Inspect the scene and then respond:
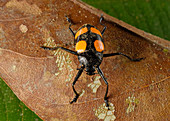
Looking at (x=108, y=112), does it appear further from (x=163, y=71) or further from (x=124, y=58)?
(x=163, y=71)

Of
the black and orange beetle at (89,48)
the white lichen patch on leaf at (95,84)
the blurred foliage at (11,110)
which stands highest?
the black and orange beetle at (89,48)

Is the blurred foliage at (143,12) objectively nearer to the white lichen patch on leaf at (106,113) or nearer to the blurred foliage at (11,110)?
the white lichen patch on leaf at (106,113)

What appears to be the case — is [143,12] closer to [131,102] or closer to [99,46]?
[99,46]

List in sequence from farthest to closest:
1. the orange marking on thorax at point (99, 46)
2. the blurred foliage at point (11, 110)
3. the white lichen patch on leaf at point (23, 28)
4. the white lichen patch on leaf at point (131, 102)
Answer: the blurred foliage at point (11, 110), the orange marking on thorax at point (99, 46), the white lichen patch on leaf at point (23, 28), the white lichen patch on leaf at point (131, 102)

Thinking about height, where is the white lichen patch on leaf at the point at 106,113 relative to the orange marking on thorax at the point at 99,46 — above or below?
below

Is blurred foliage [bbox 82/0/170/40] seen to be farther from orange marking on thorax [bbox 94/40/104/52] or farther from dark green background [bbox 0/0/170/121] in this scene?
orange marking on thorax [bbox 94/40/104/52]

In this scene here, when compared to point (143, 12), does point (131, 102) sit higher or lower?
lower

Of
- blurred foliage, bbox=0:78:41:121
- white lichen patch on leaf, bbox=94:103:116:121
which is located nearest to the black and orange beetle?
white lichen patch on leaf, bbox=94:103:116:121

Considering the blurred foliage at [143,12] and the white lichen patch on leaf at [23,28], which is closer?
the white lichen patch on leaf at [23,28]

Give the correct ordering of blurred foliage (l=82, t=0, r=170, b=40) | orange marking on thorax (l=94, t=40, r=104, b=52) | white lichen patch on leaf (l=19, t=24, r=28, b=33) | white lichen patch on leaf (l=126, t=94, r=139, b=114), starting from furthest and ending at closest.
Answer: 1. blurred foliage (l=82, t=0, r=170, b=40)
2. orange marking on thorax (l=94, t=40, r=104, b=52)
3. white lichen patch on leaf (l=19, t=24, r=28, b=33)
4. white lichen patch on leaf (l=126, t=94, r=139, b=114)

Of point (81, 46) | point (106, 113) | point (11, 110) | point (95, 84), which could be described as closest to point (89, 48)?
point (81, 46)

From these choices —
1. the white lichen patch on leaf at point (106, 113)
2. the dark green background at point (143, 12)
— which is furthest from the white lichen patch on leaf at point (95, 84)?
the dark green background at point (143, 12)
